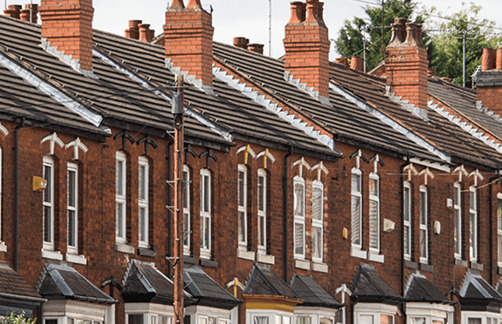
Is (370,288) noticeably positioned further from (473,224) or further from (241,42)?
(241,42)

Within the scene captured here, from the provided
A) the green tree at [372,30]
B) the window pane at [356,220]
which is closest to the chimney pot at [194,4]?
the window pane at [356,220]

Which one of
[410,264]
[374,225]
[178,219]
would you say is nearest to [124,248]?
[178,219]

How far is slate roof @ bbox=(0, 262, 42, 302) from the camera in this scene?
119ft

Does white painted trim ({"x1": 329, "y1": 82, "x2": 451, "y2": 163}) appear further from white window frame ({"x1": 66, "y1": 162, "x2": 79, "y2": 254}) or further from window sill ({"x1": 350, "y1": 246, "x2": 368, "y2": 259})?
white window frame ({"x1": 66, "y1": 162, "x2": 79, "y2": 254})

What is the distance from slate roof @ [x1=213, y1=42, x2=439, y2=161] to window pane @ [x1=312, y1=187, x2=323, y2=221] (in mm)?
1650

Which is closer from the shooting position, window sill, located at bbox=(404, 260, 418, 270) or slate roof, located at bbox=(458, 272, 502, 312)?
window sill, located at bbox=(404, 260, 418, 270)

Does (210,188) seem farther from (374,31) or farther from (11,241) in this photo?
(374,31)

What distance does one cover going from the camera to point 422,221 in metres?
54.4

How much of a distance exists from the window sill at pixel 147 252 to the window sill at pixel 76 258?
237 cm

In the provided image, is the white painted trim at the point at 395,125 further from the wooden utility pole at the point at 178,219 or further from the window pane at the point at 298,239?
the wooden utility pole at the point at 178,219

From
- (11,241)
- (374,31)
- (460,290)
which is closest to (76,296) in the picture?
(11,241)

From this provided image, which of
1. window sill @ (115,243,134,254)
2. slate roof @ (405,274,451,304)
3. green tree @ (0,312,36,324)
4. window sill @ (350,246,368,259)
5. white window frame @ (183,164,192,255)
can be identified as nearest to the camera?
green tree @ (0,312,36,324)

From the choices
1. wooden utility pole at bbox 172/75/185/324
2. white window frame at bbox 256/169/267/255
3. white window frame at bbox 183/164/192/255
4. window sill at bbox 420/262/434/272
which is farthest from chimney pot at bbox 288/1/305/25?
wooden utility pole at bbox 172/75/185/324

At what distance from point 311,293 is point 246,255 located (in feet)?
8.26
